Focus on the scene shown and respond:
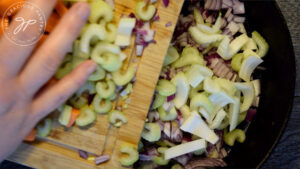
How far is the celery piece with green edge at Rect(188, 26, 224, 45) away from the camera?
142 cm

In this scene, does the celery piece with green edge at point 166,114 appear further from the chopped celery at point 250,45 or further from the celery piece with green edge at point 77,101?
the chopped celery at point 250,45

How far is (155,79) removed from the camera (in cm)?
124

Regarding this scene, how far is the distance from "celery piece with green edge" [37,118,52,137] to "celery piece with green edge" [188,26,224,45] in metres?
0.71

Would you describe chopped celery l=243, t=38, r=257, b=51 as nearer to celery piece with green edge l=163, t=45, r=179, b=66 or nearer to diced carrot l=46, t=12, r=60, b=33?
celery piece with green edge l=163, t=45, r=179, b=66

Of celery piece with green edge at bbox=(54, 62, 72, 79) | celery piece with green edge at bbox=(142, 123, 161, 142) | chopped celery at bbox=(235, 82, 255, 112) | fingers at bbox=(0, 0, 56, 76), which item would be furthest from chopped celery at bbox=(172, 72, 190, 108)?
fingers at bbox=(0, 0, 56, 76)

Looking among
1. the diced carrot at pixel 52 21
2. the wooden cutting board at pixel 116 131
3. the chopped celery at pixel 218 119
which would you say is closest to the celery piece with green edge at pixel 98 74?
the wooden cutting board at pixel 116 131

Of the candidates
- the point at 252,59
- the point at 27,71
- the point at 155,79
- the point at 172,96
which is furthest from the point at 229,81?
the point at 27,71

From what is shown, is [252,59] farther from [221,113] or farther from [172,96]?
[172,96]

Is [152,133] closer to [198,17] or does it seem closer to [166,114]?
[166,114]

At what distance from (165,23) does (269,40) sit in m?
0.56

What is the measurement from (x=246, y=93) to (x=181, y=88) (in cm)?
31

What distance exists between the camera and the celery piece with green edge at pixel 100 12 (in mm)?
1138

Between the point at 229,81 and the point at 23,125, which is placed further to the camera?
the point at 229,81

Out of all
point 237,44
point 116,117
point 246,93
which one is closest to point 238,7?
point 237,44
